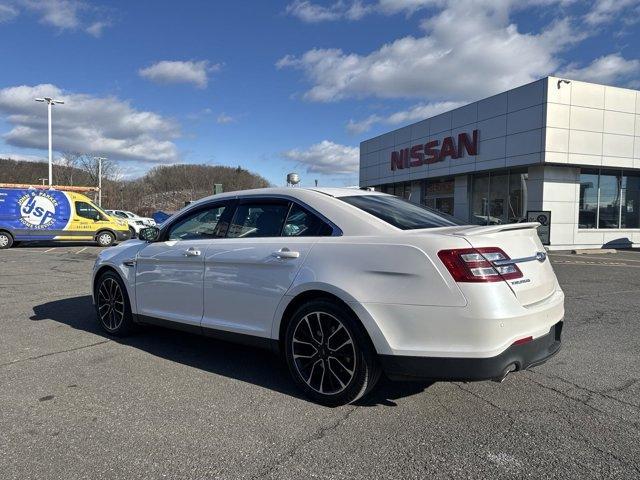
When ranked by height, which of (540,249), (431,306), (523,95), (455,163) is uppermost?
(523,95)

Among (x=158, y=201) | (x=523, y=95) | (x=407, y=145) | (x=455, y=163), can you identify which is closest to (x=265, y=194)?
(x=523, y=95)

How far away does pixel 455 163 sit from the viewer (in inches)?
904

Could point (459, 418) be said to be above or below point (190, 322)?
below

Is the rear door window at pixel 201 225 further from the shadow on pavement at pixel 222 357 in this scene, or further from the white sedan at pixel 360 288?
the shadow on pavement at pixel 222 357

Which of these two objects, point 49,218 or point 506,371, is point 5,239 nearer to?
point 49,218

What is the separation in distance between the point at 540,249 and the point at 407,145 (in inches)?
926

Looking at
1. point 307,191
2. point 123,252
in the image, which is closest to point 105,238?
point 123,252

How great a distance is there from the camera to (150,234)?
17.4 ft

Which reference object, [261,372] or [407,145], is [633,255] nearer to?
A: [407,145]

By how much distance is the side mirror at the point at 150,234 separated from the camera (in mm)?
5277

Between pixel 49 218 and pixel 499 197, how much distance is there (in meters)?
18.2

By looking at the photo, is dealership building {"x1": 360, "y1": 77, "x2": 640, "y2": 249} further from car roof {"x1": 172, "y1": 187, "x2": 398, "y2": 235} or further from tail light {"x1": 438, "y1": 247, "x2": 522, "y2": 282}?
tail light {"x1": 438, "y1": 247, "x2": 522, "y2": 282}

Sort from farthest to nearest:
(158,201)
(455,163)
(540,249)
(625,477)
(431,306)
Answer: (158,201), (455,163), (540,249), (431,306), (625,477)

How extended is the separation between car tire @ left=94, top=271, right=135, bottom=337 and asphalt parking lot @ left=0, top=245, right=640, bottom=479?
206 millimetres
